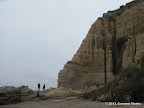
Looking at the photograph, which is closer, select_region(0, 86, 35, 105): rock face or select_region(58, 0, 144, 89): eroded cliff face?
select_region(0, 86, 35, 105): rock face

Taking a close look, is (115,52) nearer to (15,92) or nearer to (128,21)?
(128,21)

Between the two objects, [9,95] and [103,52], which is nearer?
[9,95]

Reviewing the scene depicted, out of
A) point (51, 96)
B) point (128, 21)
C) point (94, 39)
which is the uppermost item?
point (128, 21)

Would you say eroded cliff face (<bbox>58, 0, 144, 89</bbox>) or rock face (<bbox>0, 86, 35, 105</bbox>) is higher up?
eroded cliff face (<bbox>58, 0, 144, 89</bbox>)

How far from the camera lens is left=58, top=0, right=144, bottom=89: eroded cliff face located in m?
29.3

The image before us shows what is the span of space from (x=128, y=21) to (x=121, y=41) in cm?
498

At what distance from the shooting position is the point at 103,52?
33.4 meters

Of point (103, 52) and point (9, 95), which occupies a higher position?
point (103, 52)

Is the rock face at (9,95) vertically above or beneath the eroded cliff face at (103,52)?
beneath

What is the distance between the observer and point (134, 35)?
31.9 metres

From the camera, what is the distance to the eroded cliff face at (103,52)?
2933 cm

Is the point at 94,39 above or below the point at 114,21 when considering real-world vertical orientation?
below

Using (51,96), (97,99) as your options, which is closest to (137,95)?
(97,99)

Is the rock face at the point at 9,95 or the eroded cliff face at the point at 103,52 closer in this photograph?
the rock face at the point at 9,95
